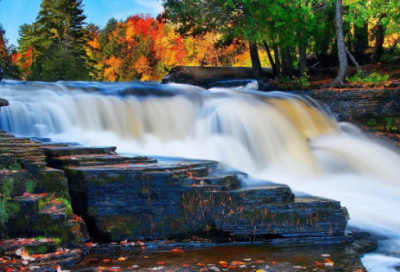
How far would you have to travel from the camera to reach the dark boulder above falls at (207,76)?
59.2 feet

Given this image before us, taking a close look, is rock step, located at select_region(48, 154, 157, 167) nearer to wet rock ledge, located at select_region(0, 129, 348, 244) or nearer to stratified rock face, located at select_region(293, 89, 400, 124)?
wet rock ledge, located at select_region(0, 129, 348, 244)

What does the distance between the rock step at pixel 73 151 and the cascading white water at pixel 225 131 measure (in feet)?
7.22

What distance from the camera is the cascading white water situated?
10.1m

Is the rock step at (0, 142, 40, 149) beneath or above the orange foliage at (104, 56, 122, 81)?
beneath

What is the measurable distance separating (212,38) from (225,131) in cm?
2733

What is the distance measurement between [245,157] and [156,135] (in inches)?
101

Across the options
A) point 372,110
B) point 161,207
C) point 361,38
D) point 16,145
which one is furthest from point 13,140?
point 361,38

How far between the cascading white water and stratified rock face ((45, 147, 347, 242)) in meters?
2.39

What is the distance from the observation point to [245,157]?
35.6 ft

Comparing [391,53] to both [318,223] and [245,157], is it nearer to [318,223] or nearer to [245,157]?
[245,157]

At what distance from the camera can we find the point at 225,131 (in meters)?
11.9

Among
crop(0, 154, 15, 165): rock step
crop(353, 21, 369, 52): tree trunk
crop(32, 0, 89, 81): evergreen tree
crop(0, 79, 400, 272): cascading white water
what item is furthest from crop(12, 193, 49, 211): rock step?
crop(32, 0, 89, 81): evergreen tree

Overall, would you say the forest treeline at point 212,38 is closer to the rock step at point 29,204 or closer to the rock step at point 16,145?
the rock step at point 16,145

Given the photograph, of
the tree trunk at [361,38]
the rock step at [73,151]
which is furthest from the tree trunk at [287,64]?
the rock step at [73,151]
